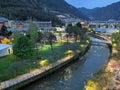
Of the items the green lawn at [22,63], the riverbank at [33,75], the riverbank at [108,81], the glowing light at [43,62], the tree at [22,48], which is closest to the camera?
the riverbank at [108,81]

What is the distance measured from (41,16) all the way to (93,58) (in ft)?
253

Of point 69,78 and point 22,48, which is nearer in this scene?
point 69,78

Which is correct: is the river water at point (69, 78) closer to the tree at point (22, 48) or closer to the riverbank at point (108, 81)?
the riverbank at point (108, 81)

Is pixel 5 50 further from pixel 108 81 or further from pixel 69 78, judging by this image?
pixel 108 81

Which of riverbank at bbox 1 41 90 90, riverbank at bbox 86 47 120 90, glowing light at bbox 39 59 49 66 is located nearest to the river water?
riverbank at bbox 1 41 90 90

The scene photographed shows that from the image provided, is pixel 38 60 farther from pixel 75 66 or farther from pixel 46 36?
pixel 46 36

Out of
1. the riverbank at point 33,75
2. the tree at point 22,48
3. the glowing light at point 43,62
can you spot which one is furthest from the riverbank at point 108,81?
the tree at point 22,48

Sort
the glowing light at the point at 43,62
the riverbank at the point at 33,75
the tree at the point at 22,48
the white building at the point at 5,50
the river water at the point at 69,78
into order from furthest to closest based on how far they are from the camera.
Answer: the white building at the point at 5,50 < the tree at the point at 22,48 < the glowing light at the point at 43,62 < the river water at the point at 69,78 < the riverbank at the point at 33,75

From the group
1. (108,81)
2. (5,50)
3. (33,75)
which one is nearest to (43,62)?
(33,75)

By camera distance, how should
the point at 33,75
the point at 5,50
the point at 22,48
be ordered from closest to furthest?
1. the point at 33,75
2. the point at 22,48
3. the point at 5,50

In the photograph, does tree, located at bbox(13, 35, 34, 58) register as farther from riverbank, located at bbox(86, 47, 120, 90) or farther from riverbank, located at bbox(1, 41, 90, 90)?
riverbank, located at bbox(86, 47, 120, 90)

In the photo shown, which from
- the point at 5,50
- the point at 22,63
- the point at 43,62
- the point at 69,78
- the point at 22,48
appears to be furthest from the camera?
the point at 5,50

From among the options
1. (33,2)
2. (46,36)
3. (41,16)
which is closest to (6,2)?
(41,16)

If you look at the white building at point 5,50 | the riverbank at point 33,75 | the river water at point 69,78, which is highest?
the white building at point 5,50
